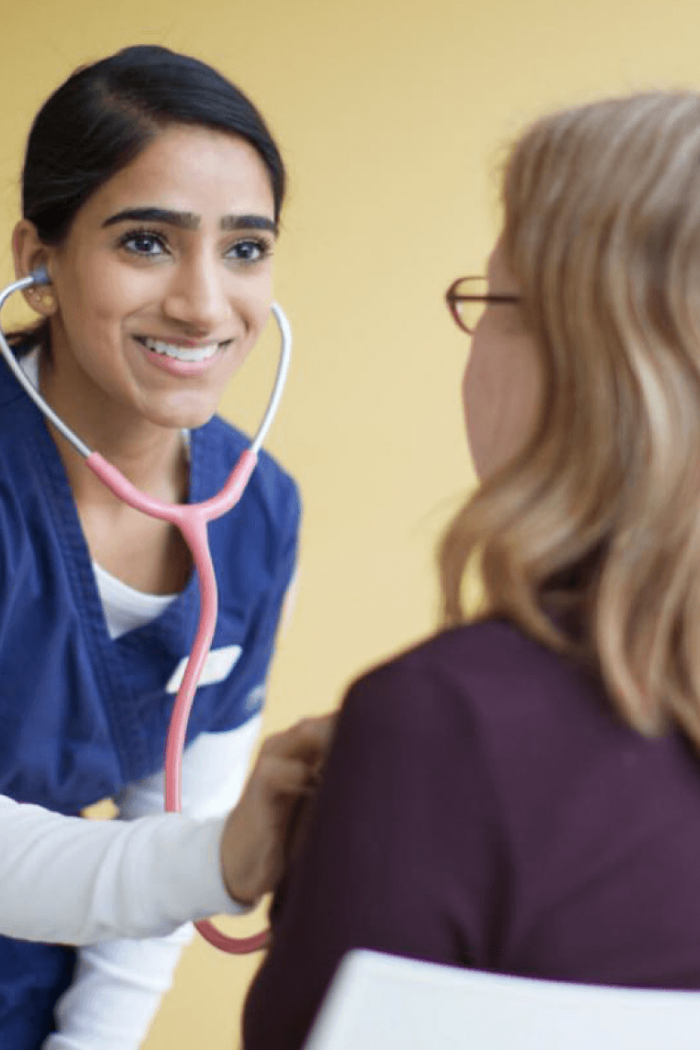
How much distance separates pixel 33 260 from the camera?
1.40m

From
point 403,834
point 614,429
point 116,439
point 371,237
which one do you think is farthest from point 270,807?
point 371,237

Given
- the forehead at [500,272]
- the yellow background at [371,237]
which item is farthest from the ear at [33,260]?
the yellow background at [371,237]

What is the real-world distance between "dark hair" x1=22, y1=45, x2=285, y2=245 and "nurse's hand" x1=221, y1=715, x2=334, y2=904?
62cm

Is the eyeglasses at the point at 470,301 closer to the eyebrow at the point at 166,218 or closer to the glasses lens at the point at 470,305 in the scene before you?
the glasses lens at the point at 470,305

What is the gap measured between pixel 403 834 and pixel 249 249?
30.6 inches

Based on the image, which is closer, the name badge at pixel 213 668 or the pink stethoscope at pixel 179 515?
the pink stethoscope at pixel 179 515

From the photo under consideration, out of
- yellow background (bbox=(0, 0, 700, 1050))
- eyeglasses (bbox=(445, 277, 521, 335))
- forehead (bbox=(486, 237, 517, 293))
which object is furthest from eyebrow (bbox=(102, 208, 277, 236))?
yellow background (bbox=(0, 0, 700, 1050))

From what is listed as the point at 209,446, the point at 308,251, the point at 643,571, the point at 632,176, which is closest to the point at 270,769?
the point at 643,571

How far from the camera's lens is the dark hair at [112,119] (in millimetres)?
1331

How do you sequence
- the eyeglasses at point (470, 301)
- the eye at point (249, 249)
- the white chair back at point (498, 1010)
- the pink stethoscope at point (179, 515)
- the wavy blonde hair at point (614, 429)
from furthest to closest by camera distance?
the eye at point (249, 249) < the pink stethoscope at point (179, 515) < the eyeglasses at point (470, 301) < the wavy blonde hair at point (614, 429) < the white chair back at point (498, 1010)

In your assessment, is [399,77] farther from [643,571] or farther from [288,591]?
[643,571]

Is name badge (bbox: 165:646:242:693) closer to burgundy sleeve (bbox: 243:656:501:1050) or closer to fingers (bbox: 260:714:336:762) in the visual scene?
fingers (bbox: 260:714:336:762)

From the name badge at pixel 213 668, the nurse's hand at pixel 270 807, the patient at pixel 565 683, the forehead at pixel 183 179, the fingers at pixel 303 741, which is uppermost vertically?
the forehead at pixel 183 179

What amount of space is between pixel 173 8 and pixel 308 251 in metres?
0.39
